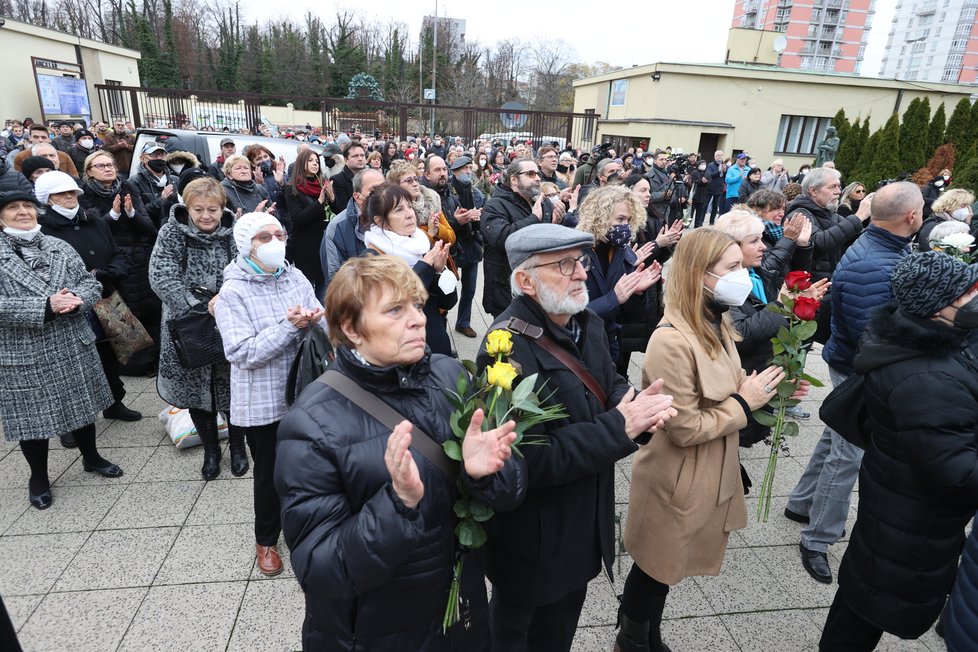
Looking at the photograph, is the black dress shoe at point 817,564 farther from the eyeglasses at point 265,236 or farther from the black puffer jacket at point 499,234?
the eyeglasses at point 265,236

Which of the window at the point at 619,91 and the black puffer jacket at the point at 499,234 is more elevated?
the window at the point at 619,91

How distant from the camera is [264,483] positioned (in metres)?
3.09

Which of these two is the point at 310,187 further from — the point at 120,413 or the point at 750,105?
the point at 750,105

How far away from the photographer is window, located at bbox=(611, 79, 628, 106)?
28.2m

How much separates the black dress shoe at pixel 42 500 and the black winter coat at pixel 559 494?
324 cm

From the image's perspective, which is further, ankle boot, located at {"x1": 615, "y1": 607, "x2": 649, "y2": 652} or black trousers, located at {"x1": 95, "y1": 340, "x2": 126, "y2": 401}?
black trousers, located at {"x1": 95, "y1": 340, "x2": 126, "y2": 401}

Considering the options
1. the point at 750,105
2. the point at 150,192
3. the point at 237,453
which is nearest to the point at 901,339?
the point at 237,453

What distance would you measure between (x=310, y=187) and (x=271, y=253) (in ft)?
10.8

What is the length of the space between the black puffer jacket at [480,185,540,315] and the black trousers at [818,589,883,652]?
3.35m

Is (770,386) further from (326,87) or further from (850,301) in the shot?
(326,87)

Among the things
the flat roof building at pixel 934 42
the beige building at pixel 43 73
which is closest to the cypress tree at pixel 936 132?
the beige building at pixel 43 73

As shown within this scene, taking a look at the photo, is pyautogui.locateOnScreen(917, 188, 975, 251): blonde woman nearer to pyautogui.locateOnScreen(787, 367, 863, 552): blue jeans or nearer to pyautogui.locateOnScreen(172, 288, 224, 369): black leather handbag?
pyautogui.locateOnScreen(787, 367, 863, 552): blue jeans

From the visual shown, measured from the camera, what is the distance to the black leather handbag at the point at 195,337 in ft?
11.5

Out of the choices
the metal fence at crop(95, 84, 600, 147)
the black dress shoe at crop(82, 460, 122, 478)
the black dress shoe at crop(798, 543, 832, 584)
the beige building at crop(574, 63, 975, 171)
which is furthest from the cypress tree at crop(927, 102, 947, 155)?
the black dress shoe at crop(82, 460, 122, 478)
